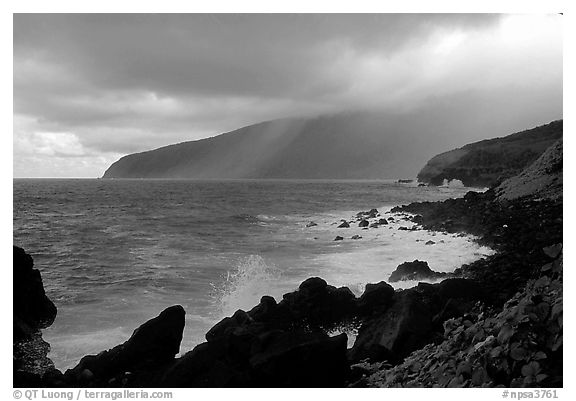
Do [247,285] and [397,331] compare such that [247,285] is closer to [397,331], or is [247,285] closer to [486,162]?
[397,331]

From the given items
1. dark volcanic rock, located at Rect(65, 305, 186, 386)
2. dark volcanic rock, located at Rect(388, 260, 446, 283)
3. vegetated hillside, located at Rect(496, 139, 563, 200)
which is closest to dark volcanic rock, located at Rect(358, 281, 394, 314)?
dark volcanic rock, located at Rect(388, 260, 446, 283)

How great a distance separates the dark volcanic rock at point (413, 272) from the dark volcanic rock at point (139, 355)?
6.38 meters

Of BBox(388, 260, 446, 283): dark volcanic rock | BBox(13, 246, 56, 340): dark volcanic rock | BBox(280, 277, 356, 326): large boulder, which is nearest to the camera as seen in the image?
BBox(13, 246, 56, 340): dark volcanic rock

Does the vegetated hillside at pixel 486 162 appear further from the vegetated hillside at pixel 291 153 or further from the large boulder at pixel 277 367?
the large boulder at pixel 277 367

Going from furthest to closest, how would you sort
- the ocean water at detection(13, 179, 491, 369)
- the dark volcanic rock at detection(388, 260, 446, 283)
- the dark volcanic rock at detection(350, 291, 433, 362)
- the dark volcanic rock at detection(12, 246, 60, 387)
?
the dark volcanic rock at detection(388, 260, 446, 283) → the ocean water at detection(13, 179, 491, 369) → the dark volcanic rock at detection(350, 291, 433, 362) → the dark volcanic rock at detection(12, 246, 60, 387)

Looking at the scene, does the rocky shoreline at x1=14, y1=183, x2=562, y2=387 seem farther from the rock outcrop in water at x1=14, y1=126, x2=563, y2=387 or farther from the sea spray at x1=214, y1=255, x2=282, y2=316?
the sea spray at x1=214, y1=255, x2=282, y2=316

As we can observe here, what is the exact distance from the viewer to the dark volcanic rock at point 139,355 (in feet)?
21.7

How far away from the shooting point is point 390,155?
13336 mm

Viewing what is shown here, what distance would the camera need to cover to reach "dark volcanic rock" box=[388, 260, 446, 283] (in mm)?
11164

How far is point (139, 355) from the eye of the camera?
688 centimetres

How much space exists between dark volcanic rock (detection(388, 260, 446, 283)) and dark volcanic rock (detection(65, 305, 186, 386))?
6377 millimetres

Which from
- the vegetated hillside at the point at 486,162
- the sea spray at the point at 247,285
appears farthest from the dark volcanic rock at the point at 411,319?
the vegetated hillside at the point at 486,162

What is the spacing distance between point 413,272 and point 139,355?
25.1 feet
